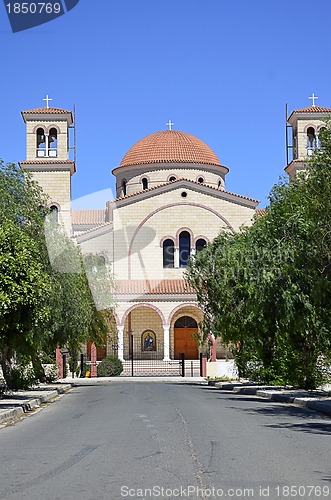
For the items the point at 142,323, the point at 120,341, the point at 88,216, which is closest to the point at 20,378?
the point at 120,341

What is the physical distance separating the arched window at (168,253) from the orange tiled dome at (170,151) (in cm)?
882

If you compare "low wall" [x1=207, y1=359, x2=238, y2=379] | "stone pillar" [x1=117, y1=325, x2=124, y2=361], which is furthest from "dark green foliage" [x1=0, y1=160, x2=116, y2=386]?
"stone pillar" [x1=117, y1=325, x2=124, y2=361]

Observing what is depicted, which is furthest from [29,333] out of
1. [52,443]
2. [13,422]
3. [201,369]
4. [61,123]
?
[61,123]

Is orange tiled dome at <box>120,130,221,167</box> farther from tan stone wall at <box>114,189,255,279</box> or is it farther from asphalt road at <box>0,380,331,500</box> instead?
asphalt road at <box>0,380,331,500</box>

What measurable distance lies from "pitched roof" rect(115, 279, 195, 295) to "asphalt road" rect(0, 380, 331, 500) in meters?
38.9

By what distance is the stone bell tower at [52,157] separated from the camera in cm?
5850

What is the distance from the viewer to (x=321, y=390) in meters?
26.6

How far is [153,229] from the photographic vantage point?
199 ft

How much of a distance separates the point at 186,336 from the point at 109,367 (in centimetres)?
925

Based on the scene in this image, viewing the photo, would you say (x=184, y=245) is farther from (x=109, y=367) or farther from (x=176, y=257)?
(x=109, y=367)

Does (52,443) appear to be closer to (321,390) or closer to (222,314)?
(321,390)

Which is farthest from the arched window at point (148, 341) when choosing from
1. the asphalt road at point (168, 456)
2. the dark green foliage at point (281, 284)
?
the asphalt road at point (168, 456)

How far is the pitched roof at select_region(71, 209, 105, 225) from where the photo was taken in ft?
238

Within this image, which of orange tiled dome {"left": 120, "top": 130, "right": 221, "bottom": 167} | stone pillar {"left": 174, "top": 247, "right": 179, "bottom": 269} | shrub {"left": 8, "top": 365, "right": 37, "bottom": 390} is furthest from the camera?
orange tiled dome {"left": 120, "top": 130, "right": 221, "bottom": 167}
